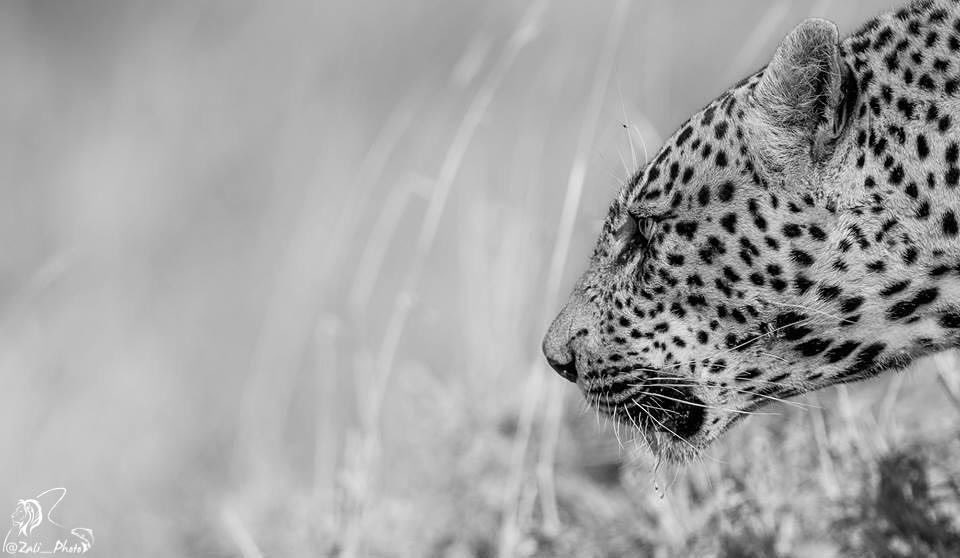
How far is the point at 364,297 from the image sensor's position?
641 cm

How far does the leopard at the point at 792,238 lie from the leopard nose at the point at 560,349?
4 cm

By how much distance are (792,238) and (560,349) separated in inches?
35.7

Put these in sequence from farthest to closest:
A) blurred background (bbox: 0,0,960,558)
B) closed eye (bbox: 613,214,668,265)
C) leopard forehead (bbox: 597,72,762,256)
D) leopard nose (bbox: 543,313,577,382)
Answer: blurred background (bbox: 0,0,960,558)
leopard nose (bbox: 543,313,577,382)
closed eye (bbox: 613,214,668,265)
leopard forehead (bbox: 597,72,762,256)

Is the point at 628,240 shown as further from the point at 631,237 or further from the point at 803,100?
the point at 803,100

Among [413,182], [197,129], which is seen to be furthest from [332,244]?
[197,129]

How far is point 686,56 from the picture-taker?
13914mm

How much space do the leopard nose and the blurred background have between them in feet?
1.34

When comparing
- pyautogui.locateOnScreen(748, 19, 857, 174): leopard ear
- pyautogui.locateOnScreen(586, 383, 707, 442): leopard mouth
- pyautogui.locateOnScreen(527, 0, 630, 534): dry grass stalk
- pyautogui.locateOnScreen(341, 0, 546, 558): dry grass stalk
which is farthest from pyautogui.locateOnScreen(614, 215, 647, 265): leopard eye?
pyautogui.locateOnScreen(341, 0, 546, 558): dry grass stalk

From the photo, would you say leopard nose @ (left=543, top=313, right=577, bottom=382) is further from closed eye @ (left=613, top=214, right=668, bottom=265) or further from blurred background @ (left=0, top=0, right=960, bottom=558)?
blurred background @ (left=0, top=0, right=960, bottom=558)

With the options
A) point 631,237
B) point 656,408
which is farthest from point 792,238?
point 656,408

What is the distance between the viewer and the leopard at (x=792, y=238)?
12.8 feet

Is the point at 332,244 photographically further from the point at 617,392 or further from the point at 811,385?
the point at 811,385

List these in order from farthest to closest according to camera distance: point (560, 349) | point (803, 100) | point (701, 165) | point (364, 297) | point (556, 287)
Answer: point (364, 297)
point (556, 287)
point (560, 349)
point (701, 165)
point (803, 100)

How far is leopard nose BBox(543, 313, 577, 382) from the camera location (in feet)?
15.1
